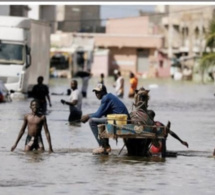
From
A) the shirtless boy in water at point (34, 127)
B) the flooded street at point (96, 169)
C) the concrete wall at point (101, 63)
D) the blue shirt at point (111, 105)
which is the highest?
the blue shirt at point (111, 105)

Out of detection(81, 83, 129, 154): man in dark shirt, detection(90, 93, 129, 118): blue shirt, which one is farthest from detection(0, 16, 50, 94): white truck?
detection(90, 93, 129, 118): blue shirt

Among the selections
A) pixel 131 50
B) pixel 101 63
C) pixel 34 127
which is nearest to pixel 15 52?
pixel 34 127

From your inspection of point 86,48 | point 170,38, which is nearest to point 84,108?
point 86,48

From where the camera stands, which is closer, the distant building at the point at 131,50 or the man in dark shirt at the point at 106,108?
the man in dark shirt at the point at 106,108

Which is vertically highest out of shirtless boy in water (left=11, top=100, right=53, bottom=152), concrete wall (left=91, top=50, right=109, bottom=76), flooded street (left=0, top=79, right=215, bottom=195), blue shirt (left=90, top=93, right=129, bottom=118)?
blue shirt (left=90, top=93, right=129, bottom=118)

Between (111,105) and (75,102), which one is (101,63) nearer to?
(75,102)

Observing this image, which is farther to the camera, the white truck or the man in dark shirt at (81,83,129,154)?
the white truck

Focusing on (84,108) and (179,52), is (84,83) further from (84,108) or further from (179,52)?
(179,52)

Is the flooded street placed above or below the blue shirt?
below

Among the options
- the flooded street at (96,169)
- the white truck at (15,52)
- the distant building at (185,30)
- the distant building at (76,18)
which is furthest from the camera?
the distant building at (76,18)

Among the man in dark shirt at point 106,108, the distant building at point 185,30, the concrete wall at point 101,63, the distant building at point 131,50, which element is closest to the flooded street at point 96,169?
the man in dark shirt at point 106,108

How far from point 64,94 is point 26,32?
825 cm

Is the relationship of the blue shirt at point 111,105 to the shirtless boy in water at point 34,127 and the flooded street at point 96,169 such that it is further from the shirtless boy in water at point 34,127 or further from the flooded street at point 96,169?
the shirtless boy in water at point 34,127

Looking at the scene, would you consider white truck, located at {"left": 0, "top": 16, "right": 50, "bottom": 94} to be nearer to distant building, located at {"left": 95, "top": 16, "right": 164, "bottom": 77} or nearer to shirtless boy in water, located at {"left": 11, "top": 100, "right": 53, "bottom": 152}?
shirtless boy in water, located at {"left": 11, "top": 100, "right": 53, "bottom": 152}
